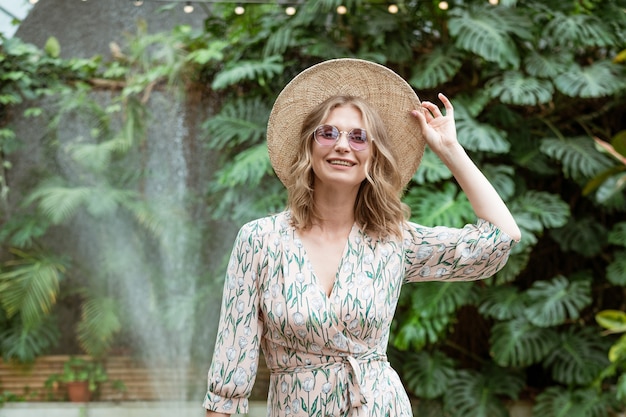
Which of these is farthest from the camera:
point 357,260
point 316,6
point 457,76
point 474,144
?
point 457,76

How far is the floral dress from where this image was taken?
1729 millimetres

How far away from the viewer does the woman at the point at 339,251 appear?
1.74 meters

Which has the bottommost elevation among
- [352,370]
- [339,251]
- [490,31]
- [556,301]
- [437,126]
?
[352,370]

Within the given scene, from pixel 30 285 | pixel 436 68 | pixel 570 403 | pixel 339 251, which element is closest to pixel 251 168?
pixel 436 68

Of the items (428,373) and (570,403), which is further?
(428,373)

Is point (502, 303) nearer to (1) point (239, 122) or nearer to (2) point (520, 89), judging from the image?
(2) point (520, 89)

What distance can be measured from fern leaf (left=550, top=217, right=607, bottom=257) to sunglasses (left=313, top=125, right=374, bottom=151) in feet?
13.2

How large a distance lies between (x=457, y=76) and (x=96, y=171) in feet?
8.56

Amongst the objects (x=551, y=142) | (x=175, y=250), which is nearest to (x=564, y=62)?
(x=551, y=142)

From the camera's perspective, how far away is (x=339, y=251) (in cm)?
182

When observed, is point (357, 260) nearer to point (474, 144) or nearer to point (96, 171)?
point (474, 144)

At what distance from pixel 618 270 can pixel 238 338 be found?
12.9 ft

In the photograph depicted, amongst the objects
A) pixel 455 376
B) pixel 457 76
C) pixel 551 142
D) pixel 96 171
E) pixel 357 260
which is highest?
pixel 457 76

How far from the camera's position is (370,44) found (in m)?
5.63
